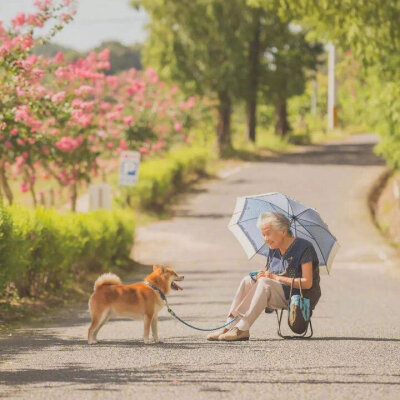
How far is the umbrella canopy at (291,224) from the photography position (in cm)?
A: 1010

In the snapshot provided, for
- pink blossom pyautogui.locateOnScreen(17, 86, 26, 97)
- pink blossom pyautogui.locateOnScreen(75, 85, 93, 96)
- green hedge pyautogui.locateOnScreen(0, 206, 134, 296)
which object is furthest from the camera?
pink blossom pyautogui.locateOnScreen(75, 85, 93, 96)

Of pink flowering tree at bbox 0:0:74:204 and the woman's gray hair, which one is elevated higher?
pink flowering tree at bbox 0:0:74:204

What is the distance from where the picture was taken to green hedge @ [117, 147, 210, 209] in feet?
109

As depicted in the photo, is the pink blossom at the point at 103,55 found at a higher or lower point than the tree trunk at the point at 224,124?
higher

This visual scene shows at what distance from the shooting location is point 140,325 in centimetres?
1262

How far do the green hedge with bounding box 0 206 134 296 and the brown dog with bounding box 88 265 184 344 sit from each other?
361cm

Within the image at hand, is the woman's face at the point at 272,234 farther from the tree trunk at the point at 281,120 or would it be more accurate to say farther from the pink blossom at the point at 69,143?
the tree trunk at the point at 281,120

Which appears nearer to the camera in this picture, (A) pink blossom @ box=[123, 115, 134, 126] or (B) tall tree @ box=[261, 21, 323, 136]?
(A) pink blossom @ box=[123, 115, 134, 126]

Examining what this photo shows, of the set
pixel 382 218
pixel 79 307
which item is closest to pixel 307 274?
pixel 79 307

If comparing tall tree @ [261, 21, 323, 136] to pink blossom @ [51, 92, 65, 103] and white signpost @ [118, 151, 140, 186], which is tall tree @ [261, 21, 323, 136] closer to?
white signpost @ [118, 151, 140, 186]

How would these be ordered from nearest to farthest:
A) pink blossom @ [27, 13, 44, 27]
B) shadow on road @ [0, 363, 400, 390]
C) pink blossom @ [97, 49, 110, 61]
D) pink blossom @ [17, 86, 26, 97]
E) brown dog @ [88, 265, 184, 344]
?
1. shadow on road @ [0, 363, 400, 390]
2. brown dog @ [88, 265, 184, 344]
3. pink blossom @ [17, 86, 26, 97]
4. pink blossom @ [27, 13, 44, 27]
5. pink blossom @ [97, 49, 110, 61]

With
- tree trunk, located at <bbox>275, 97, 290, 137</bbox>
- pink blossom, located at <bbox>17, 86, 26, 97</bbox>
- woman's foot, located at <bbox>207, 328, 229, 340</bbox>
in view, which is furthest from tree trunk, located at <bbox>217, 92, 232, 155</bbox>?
woman's foot, located at <bbox>207, 328, 229, 340</bbox>

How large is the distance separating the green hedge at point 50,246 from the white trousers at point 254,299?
3.86m

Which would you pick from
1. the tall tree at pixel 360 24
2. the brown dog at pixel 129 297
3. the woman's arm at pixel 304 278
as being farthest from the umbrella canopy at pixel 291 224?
the tall tree at pixel 360 24
